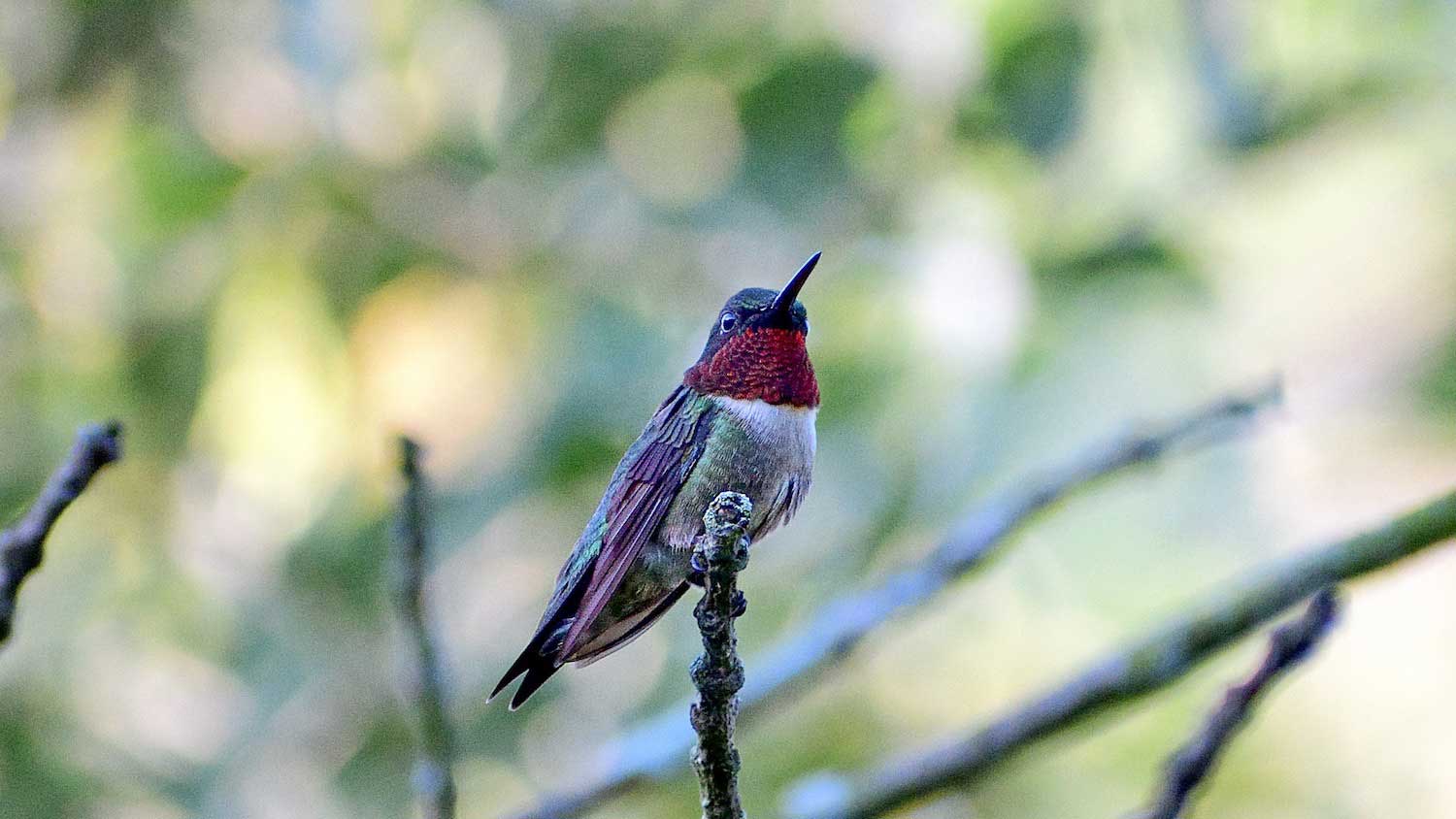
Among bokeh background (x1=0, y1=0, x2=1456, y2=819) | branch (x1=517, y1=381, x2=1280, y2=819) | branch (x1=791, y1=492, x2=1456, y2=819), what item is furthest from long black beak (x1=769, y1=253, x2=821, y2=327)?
bokeh background (x1=0, y1=0, x2=1456, y2=819)

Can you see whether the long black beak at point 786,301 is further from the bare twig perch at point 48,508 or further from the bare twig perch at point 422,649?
the bare twig perch at point 48,508

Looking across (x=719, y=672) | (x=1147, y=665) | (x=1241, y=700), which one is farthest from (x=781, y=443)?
(x=1147, y=665)

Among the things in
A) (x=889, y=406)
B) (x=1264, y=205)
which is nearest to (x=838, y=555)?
(x=889, y=406)

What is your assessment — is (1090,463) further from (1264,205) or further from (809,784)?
(1264,205)

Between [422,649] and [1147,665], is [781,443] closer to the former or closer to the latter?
[422,649]

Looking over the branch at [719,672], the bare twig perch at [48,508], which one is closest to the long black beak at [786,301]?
the branch at [719,672]

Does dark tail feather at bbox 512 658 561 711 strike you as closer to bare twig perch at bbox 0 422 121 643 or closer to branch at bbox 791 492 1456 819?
bare twig perch at bbox 0 422 121 643
